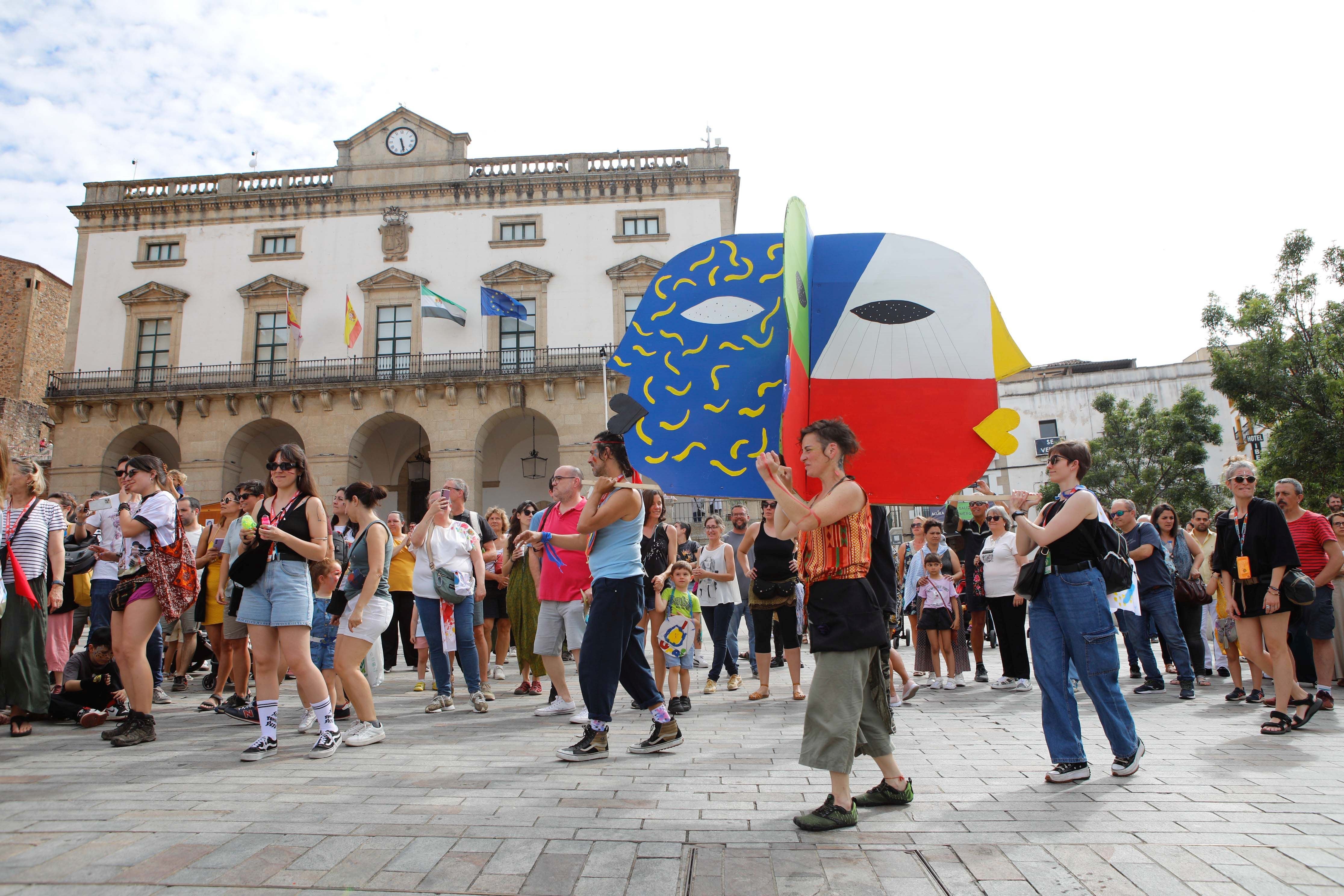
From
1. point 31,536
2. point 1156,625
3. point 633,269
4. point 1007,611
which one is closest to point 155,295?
point 633,269

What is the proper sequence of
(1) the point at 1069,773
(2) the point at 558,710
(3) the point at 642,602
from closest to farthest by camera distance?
1. (1) the point at 1069,773
2. (3) the point at 642,602
3. (2) the point at 558,710

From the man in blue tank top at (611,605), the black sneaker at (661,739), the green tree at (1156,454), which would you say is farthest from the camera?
the green tree at (1156,454)

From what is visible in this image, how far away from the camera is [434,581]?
659cm

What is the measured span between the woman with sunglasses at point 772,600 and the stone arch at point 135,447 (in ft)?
82.6

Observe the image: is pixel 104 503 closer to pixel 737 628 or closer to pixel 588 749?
pixel 588 749

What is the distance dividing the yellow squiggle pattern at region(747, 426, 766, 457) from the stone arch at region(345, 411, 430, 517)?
25940 millimetres

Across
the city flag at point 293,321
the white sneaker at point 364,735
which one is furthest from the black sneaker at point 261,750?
the city flag at point 293,321

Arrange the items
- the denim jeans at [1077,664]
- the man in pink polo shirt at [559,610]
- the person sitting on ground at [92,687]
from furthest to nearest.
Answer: the man in pink polo shirt at [559,610] → the person sitting on ground at [92,687] → the denim jeans at [1077,664]

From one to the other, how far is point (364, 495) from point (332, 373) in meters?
23.4

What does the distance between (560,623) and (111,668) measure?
3.48 m

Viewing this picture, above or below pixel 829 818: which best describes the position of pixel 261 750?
above

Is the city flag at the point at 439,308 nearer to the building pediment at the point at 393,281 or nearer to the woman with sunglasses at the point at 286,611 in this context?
the building pediment at the point at 393,281

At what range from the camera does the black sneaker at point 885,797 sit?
3.70 m

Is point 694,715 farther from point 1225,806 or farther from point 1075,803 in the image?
point 1225,806
